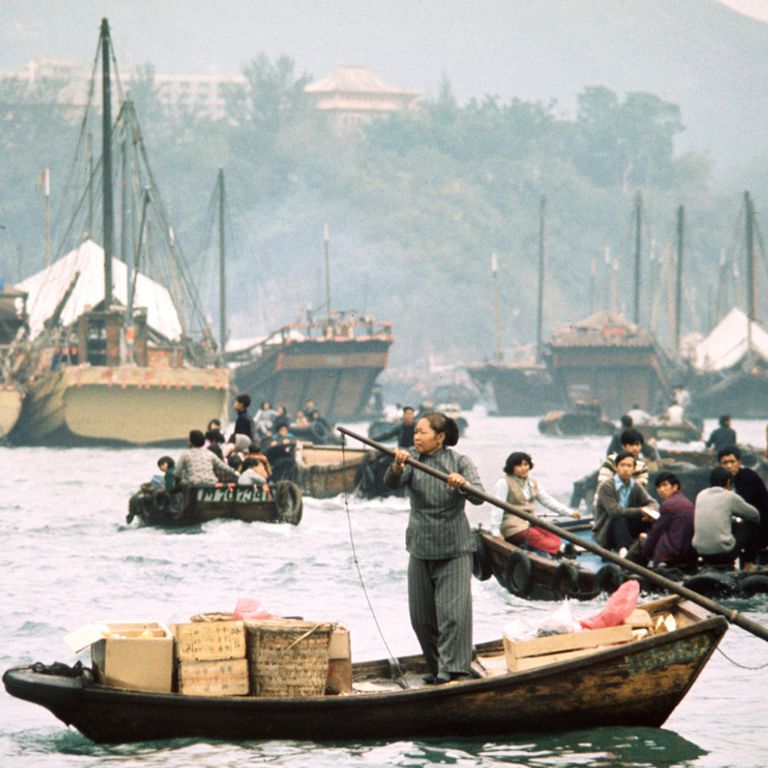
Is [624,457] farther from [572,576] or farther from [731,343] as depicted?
[731,343]

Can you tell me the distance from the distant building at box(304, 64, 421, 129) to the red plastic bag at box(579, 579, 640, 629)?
6045 inches

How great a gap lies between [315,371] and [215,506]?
51.1 meters

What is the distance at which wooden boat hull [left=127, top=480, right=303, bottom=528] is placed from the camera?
2527 centimetres

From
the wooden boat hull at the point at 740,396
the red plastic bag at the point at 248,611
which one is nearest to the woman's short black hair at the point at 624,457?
the red plastic bag at the point at 248,611

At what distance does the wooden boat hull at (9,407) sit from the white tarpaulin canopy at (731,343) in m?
38.2

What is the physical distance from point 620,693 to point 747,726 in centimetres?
220

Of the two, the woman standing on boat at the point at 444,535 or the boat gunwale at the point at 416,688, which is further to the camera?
the woman standing on boat at the point at 444,535

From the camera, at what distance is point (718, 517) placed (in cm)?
1717

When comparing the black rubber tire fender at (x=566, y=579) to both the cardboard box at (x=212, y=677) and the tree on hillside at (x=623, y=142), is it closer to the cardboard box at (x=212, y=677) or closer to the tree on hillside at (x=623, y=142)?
the cardboard box at (x=212, y=677)

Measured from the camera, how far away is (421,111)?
15288cm

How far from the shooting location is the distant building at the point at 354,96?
170 meters

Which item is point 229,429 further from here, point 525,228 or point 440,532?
point 525,228

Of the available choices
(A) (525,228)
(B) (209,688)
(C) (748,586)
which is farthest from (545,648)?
(A) (525,228)

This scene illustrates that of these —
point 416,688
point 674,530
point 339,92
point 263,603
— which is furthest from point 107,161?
point 339,92
